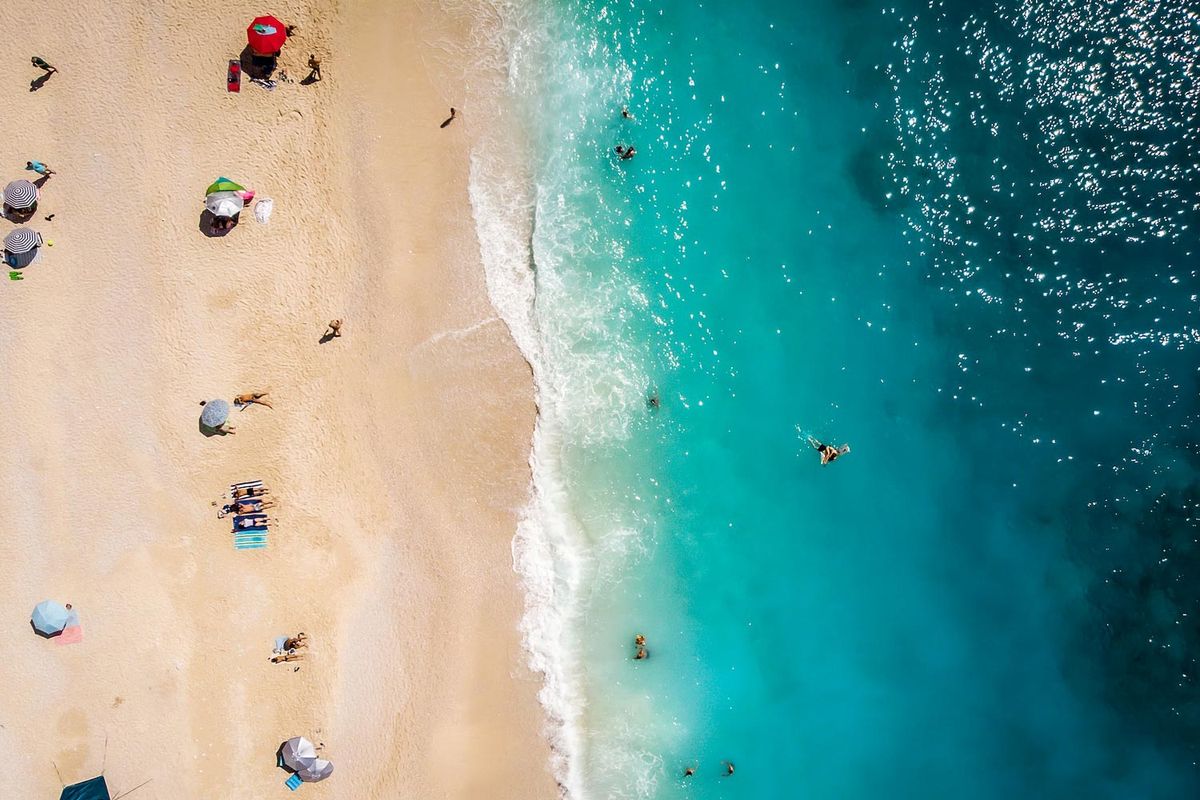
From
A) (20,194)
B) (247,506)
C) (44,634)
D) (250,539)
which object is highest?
(20,194)

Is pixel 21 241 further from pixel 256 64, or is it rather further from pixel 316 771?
pixel 316 771

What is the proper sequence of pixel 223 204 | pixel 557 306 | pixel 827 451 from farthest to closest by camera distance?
1. pixel 827 451
2. pixel 557 306
3. pixel 223 204

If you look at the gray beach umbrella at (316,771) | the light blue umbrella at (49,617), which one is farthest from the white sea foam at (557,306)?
the light blue umbrella at (49,617)

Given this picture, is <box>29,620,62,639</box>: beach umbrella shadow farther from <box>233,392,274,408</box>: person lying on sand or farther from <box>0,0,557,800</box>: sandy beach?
<box>233,392,274,408</box>: person lying on sand

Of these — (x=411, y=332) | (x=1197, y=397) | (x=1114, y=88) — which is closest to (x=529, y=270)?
(x=411, y=332)

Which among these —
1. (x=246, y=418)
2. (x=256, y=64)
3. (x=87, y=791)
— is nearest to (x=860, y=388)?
(x=246, y=418)

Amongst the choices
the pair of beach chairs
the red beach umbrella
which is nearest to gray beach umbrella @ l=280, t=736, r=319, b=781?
the pair of beach chairs

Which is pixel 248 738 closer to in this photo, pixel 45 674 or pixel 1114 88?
pixel 45 674

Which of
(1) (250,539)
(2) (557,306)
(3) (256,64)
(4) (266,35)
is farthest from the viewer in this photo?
(2) (557,306)
